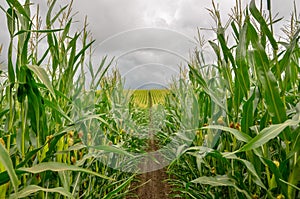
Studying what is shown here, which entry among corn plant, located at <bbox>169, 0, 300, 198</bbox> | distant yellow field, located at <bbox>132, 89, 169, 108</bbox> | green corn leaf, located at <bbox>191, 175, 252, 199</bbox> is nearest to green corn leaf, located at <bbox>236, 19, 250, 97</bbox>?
corn plant, located at <bbox>169, 0, 300, 198</bbox>

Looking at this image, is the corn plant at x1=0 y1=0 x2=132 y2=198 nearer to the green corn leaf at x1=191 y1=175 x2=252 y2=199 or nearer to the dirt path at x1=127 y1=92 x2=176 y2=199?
the green corn leaf at x1=191 y1=175 x2=252 y2=199

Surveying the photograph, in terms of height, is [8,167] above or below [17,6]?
below

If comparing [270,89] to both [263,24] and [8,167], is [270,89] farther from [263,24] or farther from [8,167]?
[8,167]

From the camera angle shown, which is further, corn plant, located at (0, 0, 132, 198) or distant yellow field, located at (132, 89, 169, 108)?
distant yellow field, located at (132, 89, 169, 108)

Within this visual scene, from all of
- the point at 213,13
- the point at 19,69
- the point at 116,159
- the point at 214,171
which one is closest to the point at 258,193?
the point at 214,171

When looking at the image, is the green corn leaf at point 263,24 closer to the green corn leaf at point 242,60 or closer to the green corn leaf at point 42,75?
the green corn leaf at point 242,60

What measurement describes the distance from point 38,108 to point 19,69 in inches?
5.5

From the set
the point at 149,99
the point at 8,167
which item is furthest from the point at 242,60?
the point at 149,99

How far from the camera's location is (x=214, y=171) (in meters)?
1.81

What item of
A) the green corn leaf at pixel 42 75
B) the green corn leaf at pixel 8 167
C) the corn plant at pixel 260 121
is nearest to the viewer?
the green corn leaf at pixel 8 167

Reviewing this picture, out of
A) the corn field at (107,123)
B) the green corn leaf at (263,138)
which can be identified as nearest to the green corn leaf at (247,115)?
the corn field at (107,123)

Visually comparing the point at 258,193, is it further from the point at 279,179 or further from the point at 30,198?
the point at 30,198

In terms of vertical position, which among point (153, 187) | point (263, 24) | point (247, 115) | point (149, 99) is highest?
point (149, 99)

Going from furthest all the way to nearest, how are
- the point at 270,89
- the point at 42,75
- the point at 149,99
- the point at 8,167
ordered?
the point at 149,99 < the point at 270,89 < the point at 42,75 < the point at 8,167
